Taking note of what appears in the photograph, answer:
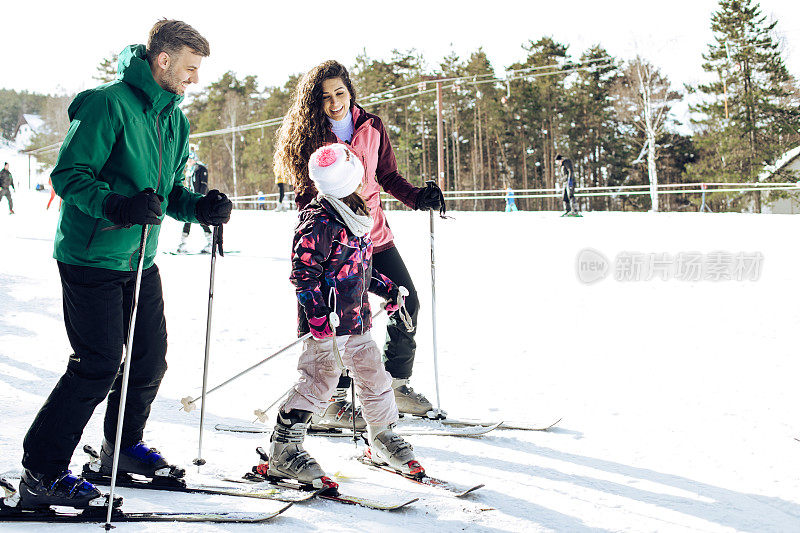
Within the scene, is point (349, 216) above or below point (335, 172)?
below

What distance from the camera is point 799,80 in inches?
1252

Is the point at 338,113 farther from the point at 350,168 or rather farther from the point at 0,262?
the point at 0,262

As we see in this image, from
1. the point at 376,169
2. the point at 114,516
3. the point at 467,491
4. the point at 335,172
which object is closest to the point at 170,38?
the point at 335,172

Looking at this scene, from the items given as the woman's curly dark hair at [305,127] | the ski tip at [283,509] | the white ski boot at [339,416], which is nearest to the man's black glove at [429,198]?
the woman's curly dark hair at [305,127]

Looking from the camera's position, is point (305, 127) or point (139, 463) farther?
point (305, 127)

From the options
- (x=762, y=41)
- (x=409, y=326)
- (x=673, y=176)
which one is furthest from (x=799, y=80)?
(x=409, y=326)

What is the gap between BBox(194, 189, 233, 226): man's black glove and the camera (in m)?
2.56

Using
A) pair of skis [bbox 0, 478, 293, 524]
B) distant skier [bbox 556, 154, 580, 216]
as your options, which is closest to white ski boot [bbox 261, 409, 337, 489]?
pair of skis [bbox 0, 478, 293, 524]

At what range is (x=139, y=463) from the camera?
8.84 feet

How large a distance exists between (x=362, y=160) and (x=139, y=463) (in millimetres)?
1579

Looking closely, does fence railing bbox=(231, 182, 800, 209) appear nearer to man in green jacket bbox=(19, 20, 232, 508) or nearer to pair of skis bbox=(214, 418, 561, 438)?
pair of skis bbox=(214, 418, 561, 438)

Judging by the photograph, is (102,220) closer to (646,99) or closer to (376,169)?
(376,169)

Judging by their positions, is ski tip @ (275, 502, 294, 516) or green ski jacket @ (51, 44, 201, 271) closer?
green ski jacket @ (51, 44, 201, 271)

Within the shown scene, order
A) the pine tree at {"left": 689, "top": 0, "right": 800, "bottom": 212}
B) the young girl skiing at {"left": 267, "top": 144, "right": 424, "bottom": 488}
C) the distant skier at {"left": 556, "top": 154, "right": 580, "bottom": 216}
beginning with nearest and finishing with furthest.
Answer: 1. the young girl skiing at {"left": 267, "top": 144, "right": 424, "bottom": 488}
2. the distant skier at {"left": 556, "top": 154, "right": 580, "bottom": 216}
3. the pine tree at {"left": 689, "top": 0, "right": 800, "bottom": 212}
